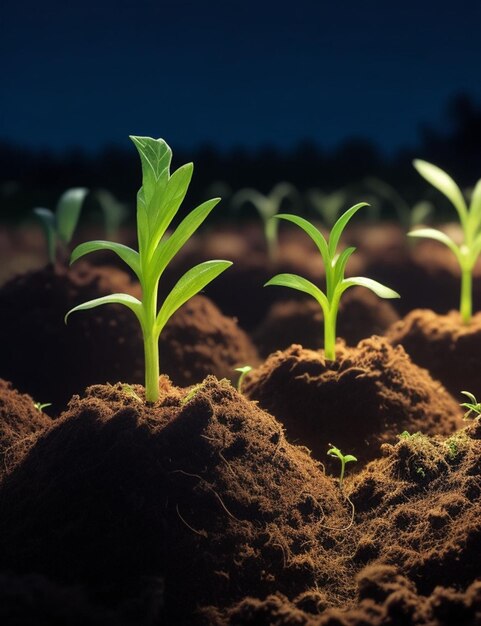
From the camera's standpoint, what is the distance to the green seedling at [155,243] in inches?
82.6

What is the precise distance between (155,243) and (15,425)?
74cm

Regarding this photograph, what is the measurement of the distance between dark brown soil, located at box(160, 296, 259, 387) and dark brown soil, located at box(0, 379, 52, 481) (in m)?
0.93

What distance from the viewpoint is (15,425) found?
2334 millimetres

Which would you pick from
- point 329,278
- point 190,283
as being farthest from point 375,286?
point 190,283

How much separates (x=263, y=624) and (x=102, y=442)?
604 mm

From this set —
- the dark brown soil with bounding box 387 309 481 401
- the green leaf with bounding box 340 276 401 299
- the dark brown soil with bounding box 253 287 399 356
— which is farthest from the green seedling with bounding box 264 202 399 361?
the dark brown soil with bounding box 253 287 399 356

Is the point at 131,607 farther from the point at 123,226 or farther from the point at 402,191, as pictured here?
the point at 402,191

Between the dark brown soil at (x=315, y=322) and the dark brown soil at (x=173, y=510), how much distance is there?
6.13ft

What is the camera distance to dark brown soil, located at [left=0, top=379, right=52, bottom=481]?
219 centimetres

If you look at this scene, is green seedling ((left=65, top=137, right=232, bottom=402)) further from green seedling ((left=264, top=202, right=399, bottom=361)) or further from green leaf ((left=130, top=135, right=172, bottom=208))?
green seedling ((left=264, top=202, right=399, bottom=361))

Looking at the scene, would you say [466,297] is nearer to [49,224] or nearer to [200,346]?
[200,346]

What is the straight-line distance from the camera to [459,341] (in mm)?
3248

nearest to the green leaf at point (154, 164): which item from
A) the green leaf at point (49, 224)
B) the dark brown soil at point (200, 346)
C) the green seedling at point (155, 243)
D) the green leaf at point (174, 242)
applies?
the green seedling at point (155, 243)

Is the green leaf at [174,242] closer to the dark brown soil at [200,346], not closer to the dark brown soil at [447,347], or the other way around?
the dark brown soil at [200,346]
